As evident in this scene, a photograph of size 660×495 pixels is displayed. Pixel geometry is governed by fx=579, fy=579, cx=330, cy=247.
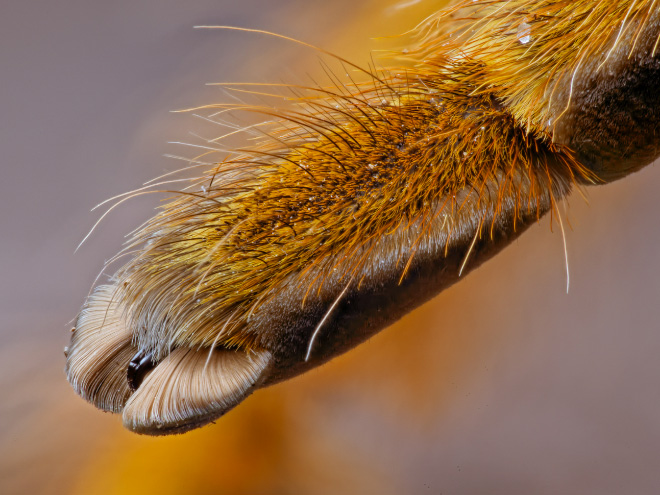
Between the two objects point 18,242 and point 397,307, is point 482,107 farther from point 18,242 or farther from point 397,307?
point 18,242

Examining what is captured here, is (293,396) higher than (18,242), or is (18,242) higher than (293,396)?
(18,242)

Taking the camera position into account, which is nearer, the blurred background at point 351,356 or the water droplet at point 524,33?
the water droplet at point 524,33

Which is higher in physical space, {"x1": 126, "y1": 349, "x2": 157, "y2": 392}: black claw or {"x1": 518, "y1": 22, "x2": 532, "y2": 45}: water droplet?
{"x1": 518, "y1": 22, "x2": 532, "y2": 45}: water droplet

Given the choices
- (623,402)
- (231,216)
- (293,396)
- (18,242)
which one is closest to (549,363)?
(623,402)

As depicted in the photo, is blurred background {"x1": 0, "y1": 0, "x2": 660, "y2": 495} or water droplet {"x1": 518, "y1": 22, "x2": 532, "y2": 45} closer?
water droplet {"x1": 518, "y1": 22, "x2": 532, "y2": 45}

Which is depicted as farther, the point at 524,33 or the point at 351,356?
the point at 351,356
